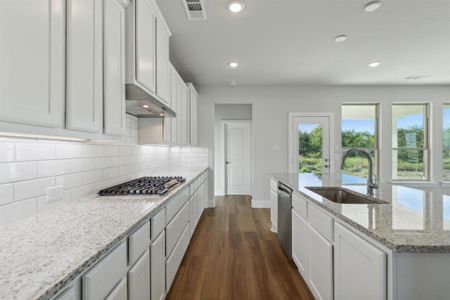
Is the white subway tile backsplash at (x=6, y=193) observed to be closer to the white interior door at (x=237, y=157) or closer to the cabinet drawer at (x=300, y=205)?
the cabinet drawer at (x=300, y=205)

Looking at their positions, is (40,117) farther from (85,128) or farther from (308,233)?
(308,233)

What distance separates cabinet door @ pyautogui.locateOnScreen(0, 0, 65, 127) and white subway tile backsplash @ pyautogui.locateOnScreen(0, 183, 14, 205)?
1.49 feet

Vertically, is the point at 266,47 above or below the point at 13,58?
above

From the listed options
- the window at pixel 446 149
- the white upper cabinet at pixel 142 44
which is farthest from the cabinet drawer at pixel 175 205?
the window at pixel 446 149

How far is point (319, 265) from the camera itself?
5.36ft

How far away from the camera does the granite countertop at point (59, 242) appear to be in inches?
25.8

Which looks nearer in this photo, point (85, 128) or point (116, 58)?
point (85, 128)

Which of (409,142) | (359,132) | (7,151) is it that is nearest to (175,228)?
(7,151)

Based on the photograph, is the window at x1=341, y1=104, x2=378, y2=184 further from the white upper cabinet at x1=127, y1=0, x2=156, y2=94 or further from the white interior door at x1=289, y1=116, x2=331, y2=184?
the white upper cabinet at x1=127, y1=0, x2=156, y2=94

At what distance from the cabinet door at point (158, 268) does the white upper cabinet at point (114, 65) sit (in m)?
0.81

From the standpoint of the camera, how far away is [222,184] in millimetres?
6340

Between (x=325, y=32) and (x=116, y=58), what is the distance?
8.07 feet

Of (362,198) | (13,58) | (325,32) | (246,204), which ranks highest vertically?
(325,32)

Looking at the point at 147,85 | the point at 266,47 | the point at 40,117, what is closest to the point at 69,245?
the point at 40,117
